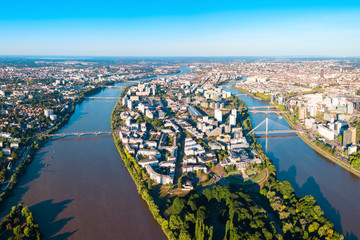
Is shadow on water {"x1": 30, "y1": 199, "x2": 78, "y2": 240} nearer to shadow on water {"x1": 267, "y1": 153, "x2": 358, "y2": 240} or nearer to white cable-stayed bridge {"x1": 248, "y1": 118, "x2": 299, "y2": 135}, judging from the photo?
shadow on water {"x1": 267, "y1": 153, "x2": 358, "y2": 240}

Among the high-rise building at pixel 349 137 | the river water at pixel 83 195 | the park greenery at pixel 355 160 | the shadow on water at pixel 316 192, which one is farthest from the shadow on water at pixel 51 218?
the high-rise building at pixel 349 137

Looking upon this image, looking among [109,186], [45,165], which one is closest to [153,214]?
[109,186]

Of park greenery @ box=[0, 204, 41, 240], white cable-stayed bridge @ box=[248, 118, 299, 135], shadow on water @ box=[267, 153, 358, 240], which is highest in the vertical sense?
white cable-stayed bridge @ box=[248, 118, 299, 135]

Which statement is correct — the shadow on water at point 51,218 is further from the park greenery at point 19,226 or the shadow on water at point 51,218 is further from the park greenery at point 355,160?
the park greenery at point 355,160

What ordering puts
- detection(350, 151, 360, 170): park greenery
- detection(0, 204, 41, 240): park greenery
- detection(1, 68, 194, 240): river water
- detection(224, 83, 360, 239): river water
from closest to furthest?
detection(0, 204, 41, 240): park greenery, detection(1, 68, 194, 240): river water, detection(224, 83, 360, 239): river water, detection(350, 151, 360, 170): park greenery

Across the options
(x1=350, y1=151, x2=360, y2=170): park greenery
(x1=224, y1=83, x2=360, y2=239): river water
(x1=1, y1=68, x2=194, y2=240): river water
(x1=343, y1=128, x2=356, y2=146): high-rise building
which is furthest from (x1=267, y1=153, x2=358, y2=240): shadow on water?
(x1=1, y1=68, x2=194, y2=240): river water

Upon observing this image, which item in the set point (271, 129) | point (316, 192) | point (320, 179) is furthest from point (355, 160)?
point (271, 129)

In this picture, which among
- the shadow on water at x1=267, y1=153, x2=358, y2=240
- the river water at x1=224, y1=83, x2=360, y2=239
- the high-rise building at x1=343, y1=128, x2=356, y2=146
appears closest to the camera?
the shadow on water at x1=267, y1=153, x2=358, y2=240
